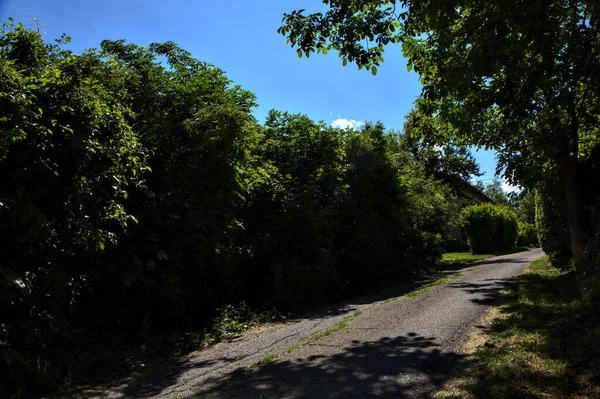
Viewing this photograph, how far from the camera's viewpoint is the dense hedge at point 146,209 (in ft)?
15.9

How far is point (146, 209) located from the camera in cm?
703

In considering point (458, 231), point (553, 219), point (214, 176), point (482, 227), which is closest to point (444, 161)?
point (458, 231)

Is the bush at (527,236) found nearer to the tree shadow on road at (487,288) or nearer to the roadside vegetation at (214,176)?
the roadside vegetation at (214,176)

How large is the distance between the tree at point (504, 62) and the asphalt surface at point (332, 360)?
10.2 feet

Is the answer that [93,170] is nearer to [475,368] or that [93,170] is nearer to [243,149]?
[243,149]

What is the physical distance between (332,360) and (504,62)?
407 centimetres

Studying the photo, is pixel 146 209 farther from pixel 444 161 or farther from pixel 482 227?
pixel 444 161

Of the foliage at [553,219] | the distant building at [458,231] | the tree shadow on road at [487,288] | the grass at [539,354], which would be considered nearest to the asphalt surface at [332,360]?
the tree shadow on road at [487,288]

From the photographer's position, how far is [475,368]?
4.64 metres

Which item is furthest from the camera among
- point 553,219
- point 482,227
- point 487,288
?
point 482,227

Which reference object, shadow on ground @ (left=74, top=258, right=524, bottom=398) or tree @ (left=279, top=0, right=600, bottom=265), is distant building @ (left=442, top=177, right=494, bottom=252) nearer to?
tree @ (left=279, top=0, right=600, bottom=265)

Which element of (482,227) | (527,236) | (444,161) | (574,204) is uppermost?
(444,161)

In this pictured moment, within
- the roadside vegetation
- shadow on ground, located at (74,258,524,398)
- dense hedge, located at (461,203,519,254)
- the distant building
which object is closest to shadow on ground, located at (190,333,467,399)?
shadow on ground, located at (74,258,524,398)

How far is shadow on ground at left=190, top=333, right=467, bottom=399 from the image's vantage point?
4.25 metres
